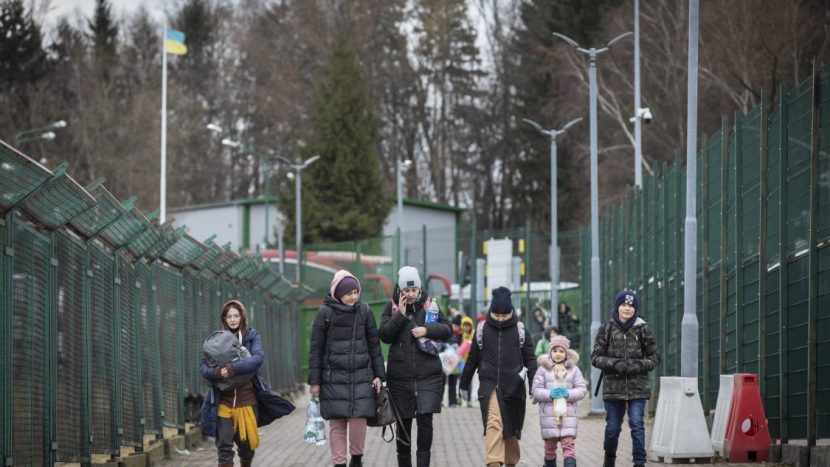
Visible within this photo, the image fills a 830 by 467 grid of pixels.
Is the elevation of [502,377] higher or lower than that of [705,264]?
lower

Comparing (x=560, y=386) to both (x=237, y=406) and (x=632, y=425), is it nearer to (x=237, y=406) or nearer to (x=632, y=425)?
(x=632, y=425)

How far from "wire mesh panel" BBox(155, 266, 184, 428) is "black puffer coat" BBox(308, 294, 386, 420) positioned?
446 centimetres

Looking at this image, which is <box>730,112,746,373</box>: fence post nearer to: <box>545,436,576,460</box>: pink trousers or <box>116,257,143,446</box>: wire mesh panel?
<box>545,436,576,460</box>: pink trousers

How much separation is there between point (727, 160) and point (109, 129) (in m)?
56.1

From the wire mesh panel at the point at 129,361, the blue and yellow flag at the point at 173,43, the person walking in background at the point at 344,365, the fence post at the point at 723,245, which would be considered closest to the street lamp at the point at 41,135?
the blue and yellow flag at the point at 173,43

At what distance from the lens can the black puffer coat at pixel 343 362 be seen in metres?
12.9

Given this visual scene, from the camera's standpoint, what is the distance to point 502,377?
13.5 m

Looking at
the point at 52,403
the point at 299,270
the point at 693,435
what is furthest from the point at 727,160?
the point at 299,270

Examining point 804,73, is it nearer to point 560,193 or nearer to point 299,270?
point 299,270

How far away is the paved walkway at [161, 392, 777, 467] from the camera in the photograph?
53.6ft

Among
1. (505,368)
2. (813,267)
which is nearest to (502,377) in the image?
Result: (505,368)

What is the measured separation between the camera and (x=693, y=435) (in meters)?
15.9

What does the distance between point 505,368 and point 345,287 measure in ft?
4.99

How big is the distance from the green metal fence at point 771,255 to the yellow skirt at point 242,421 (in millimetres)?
5026
